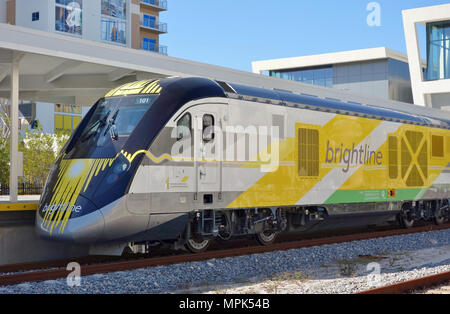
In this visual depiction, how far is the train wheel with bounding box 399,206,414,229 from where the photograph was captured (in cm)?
1970

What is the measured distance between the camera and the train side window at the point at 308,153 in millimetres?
15047

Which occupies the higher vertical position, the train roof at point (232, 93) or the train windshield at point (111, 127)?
the train roof at point (232, 93)

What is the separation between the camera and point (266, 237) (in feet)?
48.8

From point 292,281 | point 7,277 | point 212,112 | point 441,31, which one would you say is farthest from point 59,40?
point 441,31

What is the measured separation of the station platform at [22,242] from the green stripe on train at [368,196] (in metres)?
6.71

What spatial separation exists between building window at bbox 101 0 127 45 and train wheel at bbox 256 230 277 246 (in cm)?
5940

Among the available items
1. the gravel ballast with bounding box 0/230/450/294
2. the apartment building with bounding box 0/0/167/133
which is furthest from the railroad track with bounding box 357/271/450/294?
the apartment building with bounding box 0/0/167/133

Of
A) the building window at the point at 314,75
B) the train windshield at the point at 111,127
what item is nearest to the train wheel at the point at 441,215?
the train windshield at the point at 111,127

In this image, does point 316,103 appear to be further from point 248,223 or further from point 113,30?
point 113,30

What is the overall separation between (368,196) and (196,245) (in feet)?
20.6

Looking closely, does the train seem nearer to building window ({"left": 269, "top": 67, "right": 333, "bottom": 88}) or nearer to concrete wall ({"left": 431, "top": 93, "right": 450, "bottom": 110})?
concrete wall ({"left": 431, "top": 93, "right": 450, "bottom": 110})

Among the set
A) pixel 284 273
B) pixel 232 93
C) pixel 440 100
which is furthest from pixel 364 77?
pixel 284 273

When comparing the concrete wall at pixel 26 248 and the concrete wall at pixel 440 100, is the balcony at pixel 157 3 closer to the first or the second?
the concrete wall at pixel 440 100
